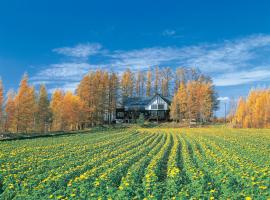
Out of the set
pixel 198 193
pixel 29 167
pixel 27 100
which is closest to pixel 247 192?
pixel 198 193

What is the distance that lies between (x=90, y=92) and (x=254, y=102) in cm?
3548

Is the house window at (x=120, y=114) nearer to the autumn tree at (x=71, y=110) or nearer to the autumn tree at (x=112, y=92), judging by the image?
the autumn tree at (x=112, y=92)

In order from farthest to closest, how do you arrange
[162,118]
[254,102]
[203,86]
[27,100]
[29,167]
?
1. [162,118]
2. [203,86]
3. [254,102]
4. [27,100]
5. [29,167]

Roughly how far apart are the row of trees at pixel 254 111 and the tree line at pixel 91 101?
6880 millimetres

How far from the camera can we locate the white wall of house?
245ft

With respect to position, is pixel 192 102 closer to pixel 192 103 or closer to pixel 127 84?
pixel 192 103

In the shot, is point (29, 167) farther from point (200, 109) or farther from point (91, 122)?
point (200, 109)

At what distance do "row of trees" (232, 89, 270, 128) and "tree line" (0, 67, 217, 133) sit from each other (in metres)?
6.88

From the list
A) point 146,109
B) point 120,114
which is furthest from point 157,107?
point 120,114

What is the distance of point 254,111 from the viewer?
207 feet

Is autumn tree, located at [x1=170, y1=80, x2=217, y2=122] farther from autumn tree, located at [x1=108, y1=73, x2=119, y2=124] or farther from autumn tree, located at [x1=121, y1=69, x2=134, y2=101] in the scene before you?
autumn tree, located at [x1=121, y1=69, x2=134, y2=101]

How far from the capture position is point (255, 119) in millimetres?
63562

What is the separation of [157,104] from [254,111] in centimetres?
2294

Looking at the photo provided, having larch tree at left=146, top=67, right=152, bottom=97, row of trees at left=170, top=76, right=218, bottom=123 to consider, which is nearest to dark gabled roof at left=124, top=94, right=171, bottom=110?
larch tree at left=146, top=67, right=152, bottom=97
